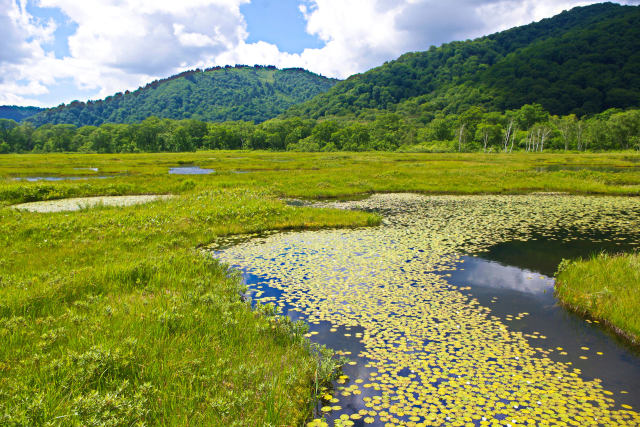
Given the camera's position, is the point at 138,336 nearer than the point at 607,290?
Yes

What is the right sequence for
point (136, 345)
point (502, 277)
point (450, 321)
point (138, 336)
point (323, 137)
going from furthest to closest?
1. point (323, 137)
2. point (502, 277)
3. point (450, 321)
4. point (138, 336)
5. point (136, 345)

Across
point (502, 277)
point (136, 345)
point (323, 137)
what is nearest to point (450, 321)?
point (502, 277)

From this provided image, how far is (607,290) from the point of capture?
814 centimetres

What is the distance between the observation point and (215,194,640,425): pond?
17.0 feet

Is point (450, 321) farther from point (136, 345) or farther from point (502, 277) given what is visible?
point (136, 345)

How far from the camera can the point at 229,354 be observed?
5840 mm

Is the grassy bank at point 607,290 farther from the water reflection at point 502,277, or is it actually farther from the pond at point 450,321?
the water reflection at point 502,277

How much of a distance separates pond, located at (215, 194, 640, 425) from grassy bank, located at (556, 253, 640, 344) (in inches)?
14.2

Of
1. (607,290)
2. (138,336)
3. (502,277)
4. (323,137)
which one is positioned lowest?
(502,277)

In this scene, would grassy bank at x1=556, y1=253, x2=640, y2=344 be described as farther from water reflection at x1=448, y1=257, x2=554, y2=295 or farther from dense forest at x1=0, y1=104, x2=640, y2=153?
dense forest at x1=0, y1=104, x2=640, y2=153

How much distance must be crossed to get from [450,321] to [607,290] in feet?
13.0

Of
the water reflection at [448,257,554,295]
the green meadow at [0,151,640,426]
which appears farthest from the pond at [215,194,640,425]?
the green meadow at [0,151,640,426]

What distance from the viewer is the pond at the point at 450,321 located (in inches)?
204

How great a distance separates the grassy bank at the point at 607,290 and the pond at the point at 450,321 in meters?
0.36
